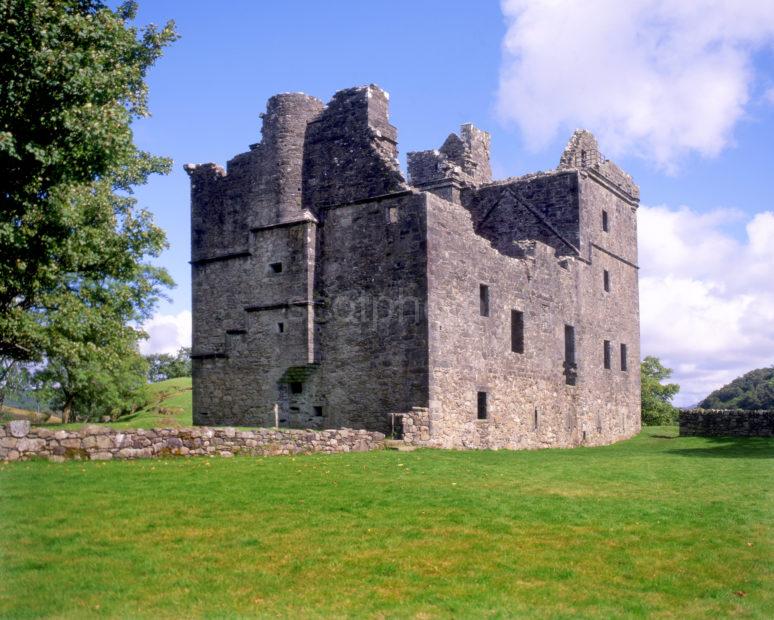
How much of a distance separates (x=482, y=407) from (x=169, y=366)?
72.9 m

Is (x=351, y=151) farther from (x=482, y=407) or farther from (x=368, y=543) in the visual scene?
(x=368, y=543)

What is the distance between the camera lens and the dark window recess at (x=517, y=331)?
94.7 ft

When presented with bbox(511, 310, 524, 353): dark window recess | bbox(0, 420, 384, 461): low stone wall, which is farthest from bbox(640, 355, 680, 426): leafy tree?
bbox(0, 420, 384, 461): low stone wall

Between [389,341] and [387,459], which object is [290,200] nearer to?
[389,341]

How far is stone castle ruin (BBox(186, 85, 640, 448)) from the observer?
2455cm

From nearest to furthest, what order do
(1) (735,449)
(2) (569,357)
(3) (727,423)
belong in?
1. (1) (735,449)
2. (2) (569,357)
3. (3) (727,423)

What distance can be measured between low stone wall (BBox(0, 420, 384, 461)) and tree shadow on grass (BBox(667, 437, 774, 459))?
1076 centimetres

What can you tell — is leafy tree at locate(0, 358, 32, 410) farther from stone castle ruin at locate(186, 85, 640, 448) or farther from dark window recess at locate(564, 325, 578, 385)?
dark window recess at locate(564, 325, 578, 385)

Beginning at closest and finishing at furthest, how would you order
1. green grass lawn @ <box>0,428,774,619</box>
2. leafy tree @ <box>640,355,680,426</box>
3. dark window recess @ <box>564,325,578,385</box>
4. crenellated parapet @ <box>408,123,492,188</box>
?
green grass lawn @ <box>0,428,774,619</box> < dark window recess @ <box>564,325,578,385</box> < crenellated parapet @ <box>408,123,492,188</box> < leafy tree @ <box>640,355,680,426</box>

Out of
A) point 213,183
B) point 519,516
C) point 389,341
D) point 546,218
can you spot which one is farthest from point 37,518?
point 546,218

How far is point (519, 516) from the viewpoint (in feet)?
43.4

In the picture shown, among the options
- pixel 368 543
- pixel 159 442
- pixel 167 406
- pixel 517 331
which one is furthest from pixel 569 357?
pixel 167 406

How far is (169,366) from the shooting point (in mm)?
94188

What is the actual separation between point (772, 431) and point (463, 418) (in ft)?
45.7
